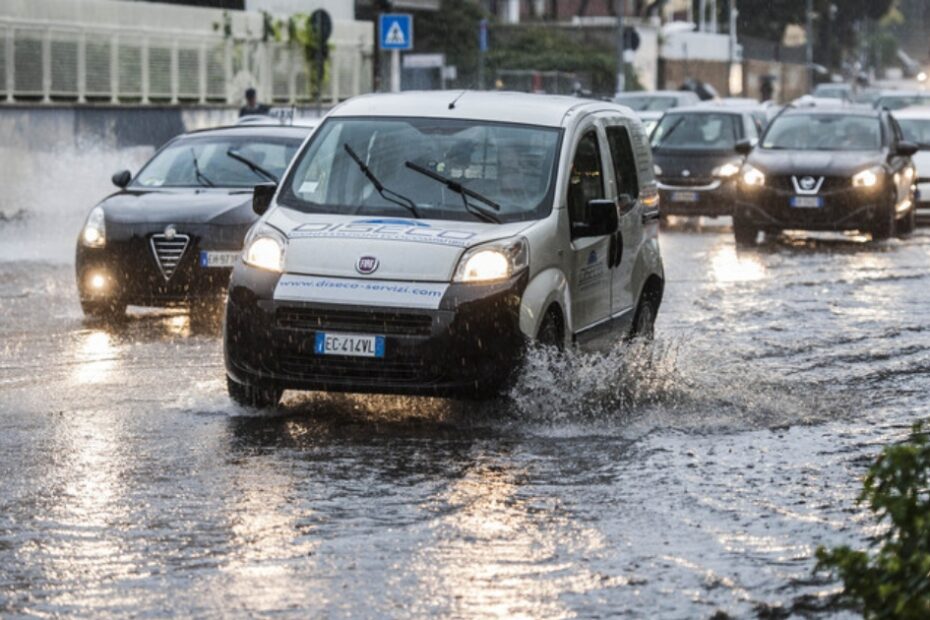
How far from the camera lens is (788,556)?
7.86 metres

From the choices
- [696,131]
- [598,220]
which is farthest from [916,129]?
[598,220]

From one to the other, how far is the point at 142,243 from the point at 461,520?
816cm

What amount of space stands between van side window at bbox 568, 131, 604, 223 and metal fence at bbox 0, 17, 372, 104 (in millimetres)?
18427

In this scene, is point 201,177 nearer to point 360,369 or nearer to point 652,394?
point 652,394

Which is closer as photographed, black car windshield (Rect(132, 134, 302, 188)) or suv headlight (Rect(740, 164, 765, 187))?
black car windshield (Rect(132, 134, 302, 188))

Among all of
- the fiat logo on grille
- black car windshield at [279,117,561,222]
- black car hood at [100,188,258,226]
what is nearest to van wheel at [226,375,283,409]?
the fiat logo on grille

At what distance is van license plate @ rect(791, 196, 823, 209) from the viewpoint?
86.4 feet

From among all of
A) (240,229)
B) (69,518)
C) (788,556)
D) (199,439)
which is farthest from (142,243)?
(788,556)

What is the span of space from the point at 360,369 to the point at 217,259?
218 inches

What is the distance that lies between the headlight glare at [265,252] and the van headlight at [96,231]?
509 cm

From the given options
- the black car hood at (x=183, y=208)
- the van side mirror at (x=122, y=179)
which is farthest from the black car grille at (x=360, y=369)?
the van side mirror at (x=122, y=179)

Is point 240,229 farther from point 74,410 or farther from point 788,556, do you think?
point 788,556

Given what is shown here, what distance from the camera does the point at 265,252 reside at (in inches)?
445

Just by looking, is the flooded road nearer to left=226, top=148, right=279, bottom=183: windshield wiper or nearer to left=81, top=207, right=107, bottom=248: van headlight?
left=81, top=207, right=107, bottom=248: van headlight
